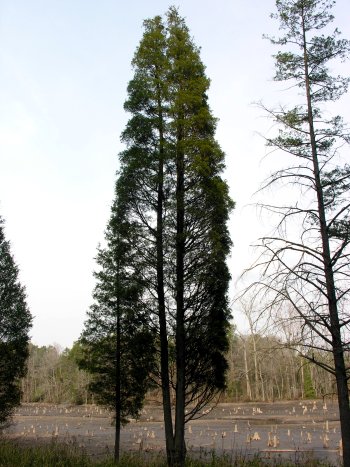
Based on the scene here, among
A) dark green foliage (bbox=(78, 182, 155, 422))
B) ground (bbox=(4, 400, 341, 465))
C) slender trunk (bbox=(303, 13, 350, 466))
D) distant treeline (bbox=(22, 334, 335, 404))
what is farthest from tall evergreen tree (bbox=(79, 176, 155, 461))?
distant treeline (bbox=(22, 334, 335, 404))

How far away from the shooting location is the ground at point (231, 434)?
1886 centimetres

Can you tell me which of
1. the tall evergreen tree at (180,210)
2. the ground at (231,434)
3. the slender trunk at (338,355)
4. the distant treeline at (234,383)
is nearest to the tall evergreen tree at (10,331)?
the ground at (231,434)

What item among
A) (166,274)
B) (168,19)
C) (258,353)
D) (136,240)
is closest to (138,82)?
(168,19)

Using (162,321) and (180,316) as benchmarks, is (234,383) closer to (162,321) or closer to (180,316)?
(162,321)

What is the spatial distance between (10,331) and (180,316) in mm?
10776

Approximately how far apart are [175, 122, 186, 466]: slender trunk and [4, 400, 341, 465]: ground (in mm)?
889

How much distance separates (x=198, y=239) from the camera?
1289cm

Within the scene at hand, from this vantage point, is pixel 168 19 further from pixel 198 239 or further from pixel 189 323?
pixel 189 323

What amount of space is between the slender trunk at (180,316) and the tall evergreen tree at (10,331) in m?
10.0

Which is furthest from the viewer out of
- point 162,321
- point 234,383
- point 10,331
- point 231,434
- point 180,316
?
point 234,383

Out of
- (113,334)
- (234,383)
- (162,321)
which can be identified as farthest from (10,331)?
(234,383)

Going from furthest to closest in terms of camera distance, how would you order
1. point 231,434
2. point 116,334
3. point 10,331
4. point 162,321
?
point 231,434 < point 10,331 < point 116,334 < point 162,321

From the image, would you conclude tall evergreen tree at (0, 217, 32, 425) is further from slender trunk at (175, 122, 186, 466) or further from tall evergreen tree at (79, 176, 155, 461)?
slender trunk at (175, 122, 186, 466)

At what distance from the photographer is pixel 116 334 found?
59.6 feet
